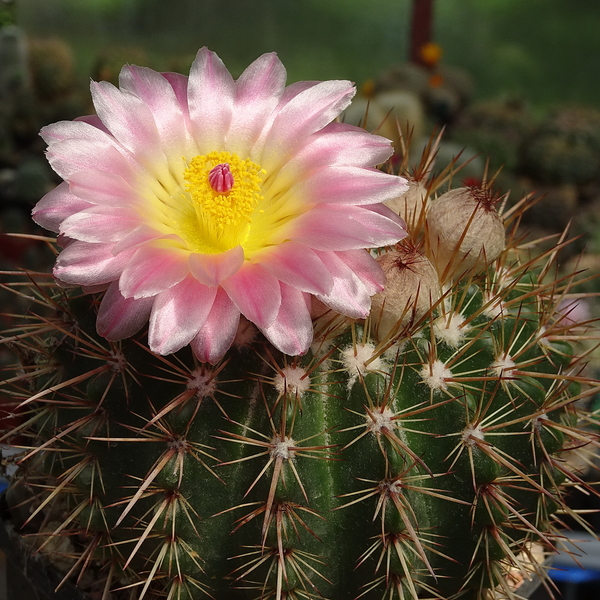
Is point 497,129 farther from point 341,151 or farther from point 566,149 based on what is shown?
point 341,151

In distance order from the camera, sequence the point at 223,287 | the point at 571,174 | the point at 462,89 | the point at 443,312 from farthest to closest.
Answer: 1. the point at 462,89
2. the point at 571,174
3. the point at 443,312
4. the point at 223,287

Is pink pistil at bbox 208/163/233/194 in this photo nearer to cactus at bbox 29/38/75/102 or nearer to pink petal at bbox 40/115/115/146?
pink petal at bbox 40/115/115/146

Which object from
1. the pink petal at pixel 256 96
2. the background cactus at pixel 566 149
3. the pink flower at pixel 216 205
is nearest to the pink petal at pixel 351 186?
the pink flower at pixel 216 205

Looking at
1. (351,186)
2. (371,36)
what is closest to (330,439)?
(351,186)

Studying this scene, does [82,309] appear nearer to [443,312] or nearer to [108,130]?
[108,130]

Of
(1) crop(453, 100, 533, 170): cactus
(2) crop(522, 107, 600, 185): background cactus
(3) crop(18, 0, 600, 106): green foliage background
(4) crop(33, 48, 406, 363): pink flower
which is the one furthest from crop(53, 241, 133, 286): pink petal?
(3) crop(18, 0, 600, 106): green foliage background

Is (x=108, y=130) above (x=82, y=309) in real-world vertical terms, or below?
above

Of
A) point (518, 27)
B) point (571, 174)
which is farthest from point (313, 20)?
point (571, 174)
